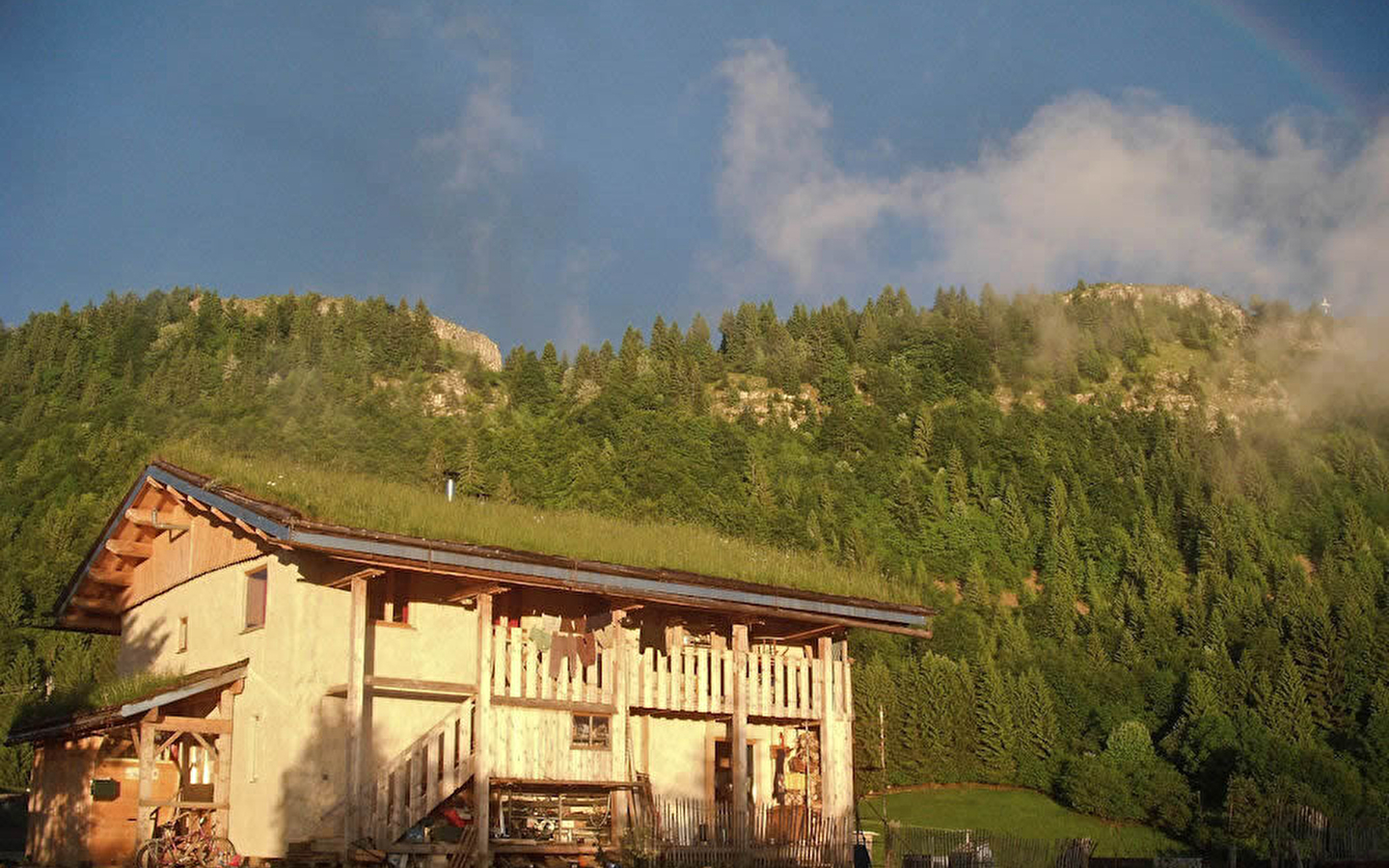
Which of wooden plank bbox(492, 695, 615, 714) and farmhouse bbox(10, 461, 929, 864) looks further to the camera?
wooden plank bbox(492, 695, 615, 714)

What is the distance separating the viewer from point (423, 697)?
2014 cm

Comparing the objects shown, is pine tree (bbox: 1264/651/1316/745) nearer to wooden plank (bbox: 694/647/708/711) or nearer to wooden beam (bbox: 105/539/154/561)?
wooden plank (bbox: 694/647/708/711)

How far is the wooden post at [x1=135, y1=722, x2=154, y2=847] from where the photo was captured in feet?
61.2

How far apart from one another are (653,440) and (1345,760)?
4410 centimetres

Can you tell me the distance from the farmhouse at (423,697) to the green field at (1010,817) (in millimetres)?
22253

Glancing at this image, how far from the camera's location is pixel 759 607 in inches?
875

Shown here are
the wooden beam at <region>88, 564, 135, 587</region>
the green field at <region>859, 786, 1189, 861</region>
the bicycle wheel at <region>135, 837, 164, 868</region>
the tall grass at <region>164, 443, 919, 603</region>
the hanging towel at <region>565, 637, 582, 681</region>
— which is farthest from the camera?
the green field at <region>859, 786, 1189, 861</region>

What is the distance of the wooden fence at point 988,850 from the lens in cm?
2584

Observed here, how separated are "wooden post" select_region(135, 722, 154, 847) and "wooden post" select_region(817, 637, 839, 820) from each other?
1076 centimetres

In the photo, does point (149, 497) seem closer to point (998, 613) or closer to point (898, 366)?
point (998, 613)

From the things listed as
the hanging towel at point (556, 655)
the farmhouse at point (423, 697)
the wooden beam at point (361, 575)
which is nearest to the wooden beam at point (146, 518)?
the farmhouse at point (423, 697)

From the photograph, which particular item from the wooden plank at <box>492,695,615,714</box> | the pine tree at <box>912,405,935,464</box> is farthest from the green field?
the pine tree at <box>912,405,935,464</box>

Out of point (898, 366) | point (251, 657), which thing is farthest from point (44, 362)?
point (251, 657)

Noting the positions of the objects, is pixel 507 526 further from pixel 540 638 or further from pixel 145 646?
pixel 145 646
